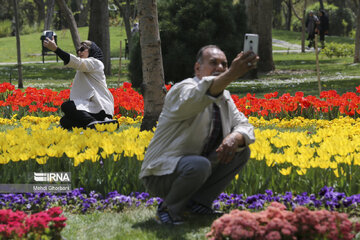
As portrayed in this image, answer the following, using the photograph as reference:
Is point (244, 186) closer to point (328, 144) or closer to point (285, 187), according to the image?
point (285, 187)

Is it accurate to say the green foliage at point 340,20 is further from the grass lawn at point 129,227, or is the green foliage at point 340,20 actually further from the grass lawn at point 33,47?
the grass lawn at point 129,227

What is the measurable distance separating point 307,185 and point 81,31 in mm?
36365

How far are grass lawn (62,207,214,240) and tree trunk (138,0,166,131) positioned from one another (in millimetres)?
2601

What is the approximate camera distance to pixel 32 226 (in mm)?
3062

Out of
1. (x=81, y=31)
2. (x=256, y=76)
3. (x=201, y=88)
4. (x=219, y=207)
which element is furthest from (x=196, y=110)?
(x=81, y=31)

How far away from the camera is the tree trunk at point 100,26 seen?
59.1 feet

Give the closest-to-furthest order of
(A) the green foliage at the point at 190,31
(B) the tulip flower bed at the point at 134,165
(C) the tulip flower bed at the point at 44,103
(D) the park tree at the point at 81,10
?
(B) the tulip flower bed at the point at 134,165
(C) the tulip flower bed at the point at 44,103
(A) the green foliage at the point at 190,31
(D) the park tree at the point at 81,10

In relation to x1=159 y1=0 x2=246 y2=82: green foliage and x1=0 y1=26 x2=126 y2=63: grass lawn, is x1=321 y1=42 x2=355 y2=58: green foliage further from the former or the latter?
x1=0 y1=26 x2=126 y2=63: grass lawn

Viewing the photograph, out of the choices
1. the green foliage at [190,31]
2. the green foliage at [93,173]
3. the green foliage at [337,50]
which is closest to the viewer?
the green foliage at [93,173]

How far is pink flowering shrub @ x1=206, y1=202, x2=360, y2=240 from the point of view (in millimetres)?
2893

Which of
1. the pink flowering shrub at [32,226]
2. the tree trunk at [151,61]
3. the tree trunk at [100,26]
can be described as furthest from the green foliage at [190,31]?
the pink flowering shrub at [32,226]

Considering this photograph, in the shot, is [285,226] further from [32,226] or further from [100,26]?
[100,26]

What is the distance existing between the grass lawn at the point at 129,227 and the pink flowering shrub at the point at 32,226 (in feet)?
1.25

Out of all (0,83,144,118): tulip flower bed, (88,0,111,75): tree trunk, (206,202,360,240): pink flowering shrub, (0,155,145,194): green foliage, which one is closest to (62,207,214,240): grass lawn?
(0,155,145,194): green foliage
